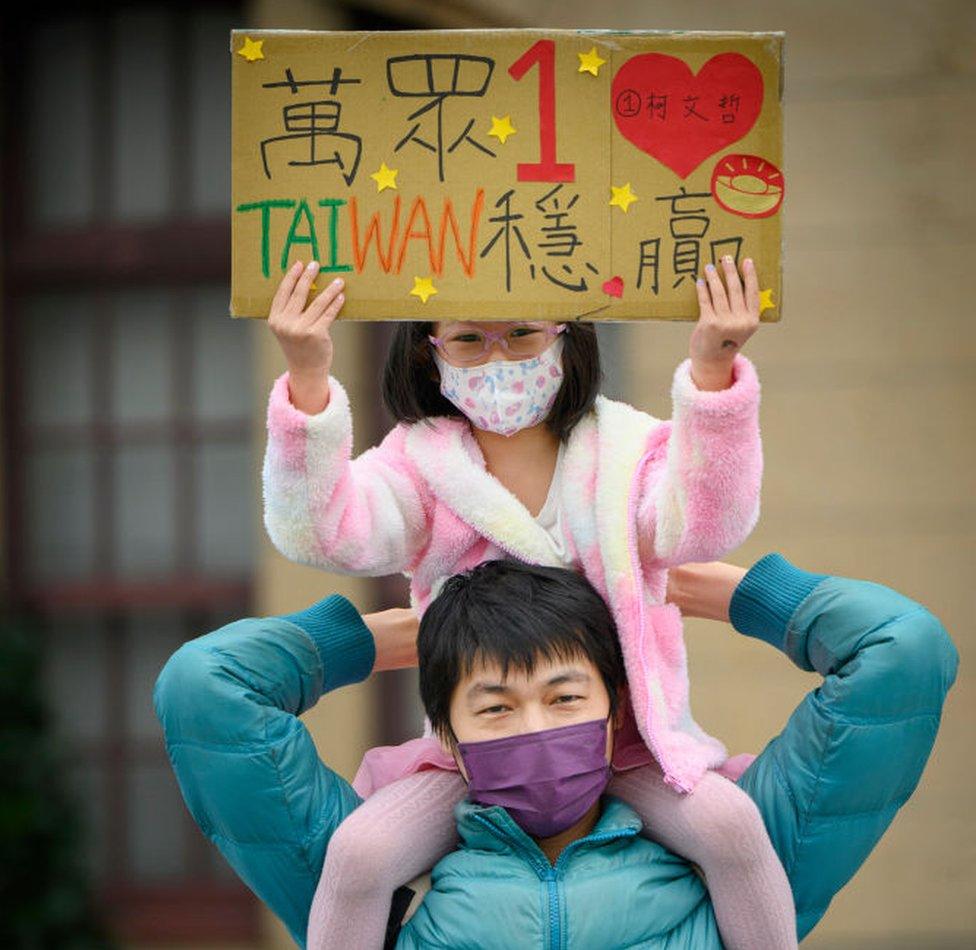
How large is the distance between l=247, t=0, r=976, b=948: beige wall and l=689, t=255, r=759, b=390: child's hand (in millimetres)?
2438

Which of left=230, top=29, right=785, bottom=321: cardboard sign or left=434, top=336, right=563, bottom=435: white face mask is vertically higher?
left=230, top=29, right=785, bottom=321: cardboard sign

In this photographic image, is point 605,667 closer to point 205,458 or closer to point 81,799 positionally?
point 81,799

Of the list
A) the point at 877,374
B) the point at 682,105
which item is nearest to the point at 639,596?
the point at 682,105

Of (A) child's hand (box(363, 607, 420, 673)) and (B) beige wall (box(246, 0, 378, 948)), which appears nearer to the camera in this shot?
(A) child's hand (box(363, 607, 420, 673))

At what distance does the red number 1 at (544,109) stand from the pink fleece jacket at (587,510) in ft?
0.98

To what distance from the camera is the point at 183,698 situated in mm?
2369

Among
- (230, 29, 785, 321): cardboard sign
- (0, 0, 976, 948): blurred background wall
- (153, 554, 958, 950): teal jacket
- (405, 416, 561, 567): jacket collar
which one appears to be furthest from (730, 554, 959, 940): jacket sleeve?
(0, 0, 976, 948): blurred background wall

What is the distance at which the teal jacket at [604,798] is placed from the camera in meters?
2.32

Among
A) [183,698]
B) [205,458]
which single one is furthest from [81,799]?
[183,698]

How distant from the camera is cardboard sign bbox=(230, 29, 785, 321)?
234 cm

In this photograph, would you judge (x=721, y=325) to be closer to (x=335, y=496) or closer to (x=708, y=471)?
(x=708, y=471)

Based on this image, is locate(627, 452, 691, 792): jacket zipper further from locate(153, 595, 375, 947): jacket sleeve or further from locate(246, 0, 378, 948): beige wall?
locate(246, 0, 378, 948): beige wall

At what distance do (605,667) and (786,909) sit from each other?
373 millimetres

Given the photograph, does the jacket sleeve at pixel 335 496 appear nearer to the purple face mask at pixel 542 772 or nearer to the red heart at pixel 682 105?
the purple face mask at pixel 542 772
